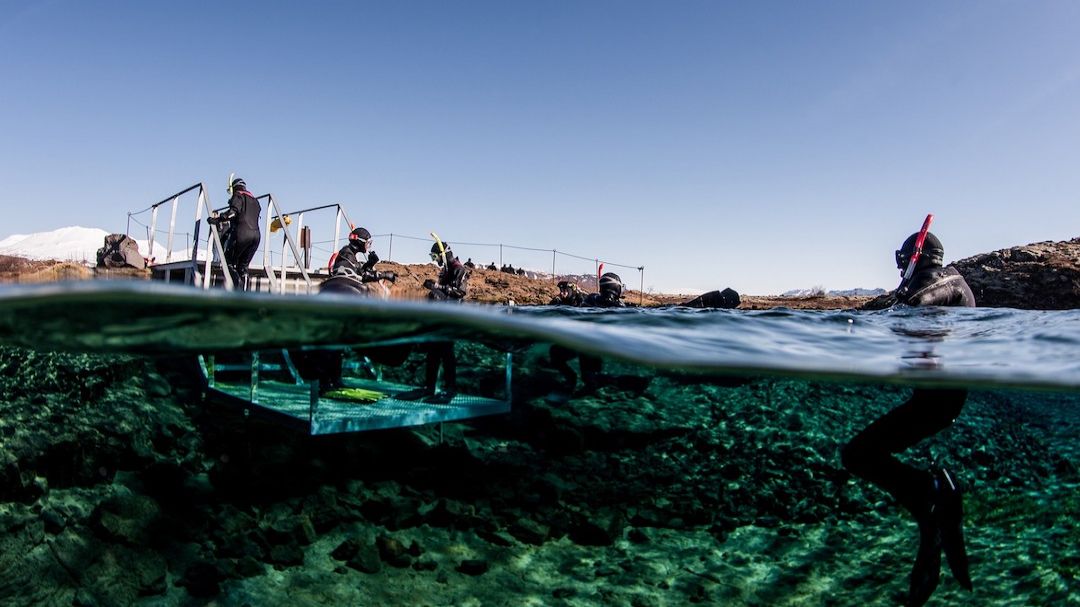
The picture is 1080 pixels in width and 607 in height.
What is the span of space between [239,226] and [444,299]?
546cm

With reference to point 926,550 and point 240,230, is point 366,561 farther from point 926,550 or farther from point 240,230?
point 240,230

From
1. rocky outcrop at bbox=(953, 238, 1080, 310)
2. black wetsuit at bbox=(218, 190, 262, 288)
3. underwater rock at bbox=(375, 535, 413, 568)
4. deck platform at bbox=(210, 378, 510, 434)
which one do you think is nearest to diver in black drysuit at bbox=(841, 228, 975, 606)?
underwater rock at bbox=(375, 535, 413, 568)

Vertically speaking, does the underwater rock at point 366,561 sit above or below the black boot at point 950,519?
below

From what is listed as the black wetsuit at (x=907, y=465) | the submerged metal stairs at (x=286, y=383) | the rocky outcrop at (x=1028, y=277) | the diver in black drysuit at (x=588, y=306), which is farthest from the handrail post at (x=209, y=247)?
the rocky outcrop at (x=1028, y=277)

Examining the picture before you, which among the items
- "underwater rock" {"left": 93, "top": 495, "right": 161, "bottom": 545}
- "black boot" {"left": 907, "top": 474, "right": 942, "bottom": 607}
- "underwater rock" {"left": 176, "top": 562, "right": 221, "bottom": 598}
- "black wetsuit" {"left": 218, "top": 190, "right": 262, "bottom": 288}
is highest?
"black wetsuit" {"left": 218, "top": 190, "right": 262, "bottom": 288}

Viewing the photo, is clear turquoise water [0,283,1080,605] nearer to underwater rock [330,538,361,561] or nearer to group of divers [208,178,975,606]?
underwater rock [330,538,361,561]

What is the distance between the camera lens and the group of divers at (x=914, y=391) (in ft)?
15.4

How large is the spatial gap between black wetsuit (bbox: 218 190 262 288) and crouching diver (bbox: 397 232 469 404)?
15.5ft

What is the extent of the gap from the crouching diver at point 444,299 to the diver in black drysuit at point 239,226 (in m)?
4.72

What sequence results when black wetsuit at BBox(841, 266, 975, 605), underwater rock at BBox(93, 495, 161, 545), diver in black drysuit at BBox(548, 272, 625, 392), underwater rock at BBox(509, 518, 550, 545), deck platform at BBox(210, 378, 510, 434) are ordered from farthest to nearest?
diver in black drysuit at BBox(548, 272, 625, 392) → underwater rock at BBox(509, 518, 550, 545) → deck platform at BBox(210, 378, 510, 434) → underwater rock at BBox(93, 495, 161, 545) → black wetsuit at BBox(841, 266, 975, 605)

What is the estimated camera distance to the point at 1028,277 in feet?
63.7

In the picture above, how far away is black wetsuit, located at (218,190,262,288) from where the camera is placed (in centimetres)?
1180

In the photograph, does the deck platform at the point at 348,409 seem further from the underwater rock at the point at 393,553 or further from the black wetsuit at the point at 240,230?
the black wetsuit at the point at 240,230

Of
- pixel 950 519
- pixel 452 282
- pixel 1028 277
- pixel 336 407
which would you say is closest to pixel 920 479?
pixel 950 519
